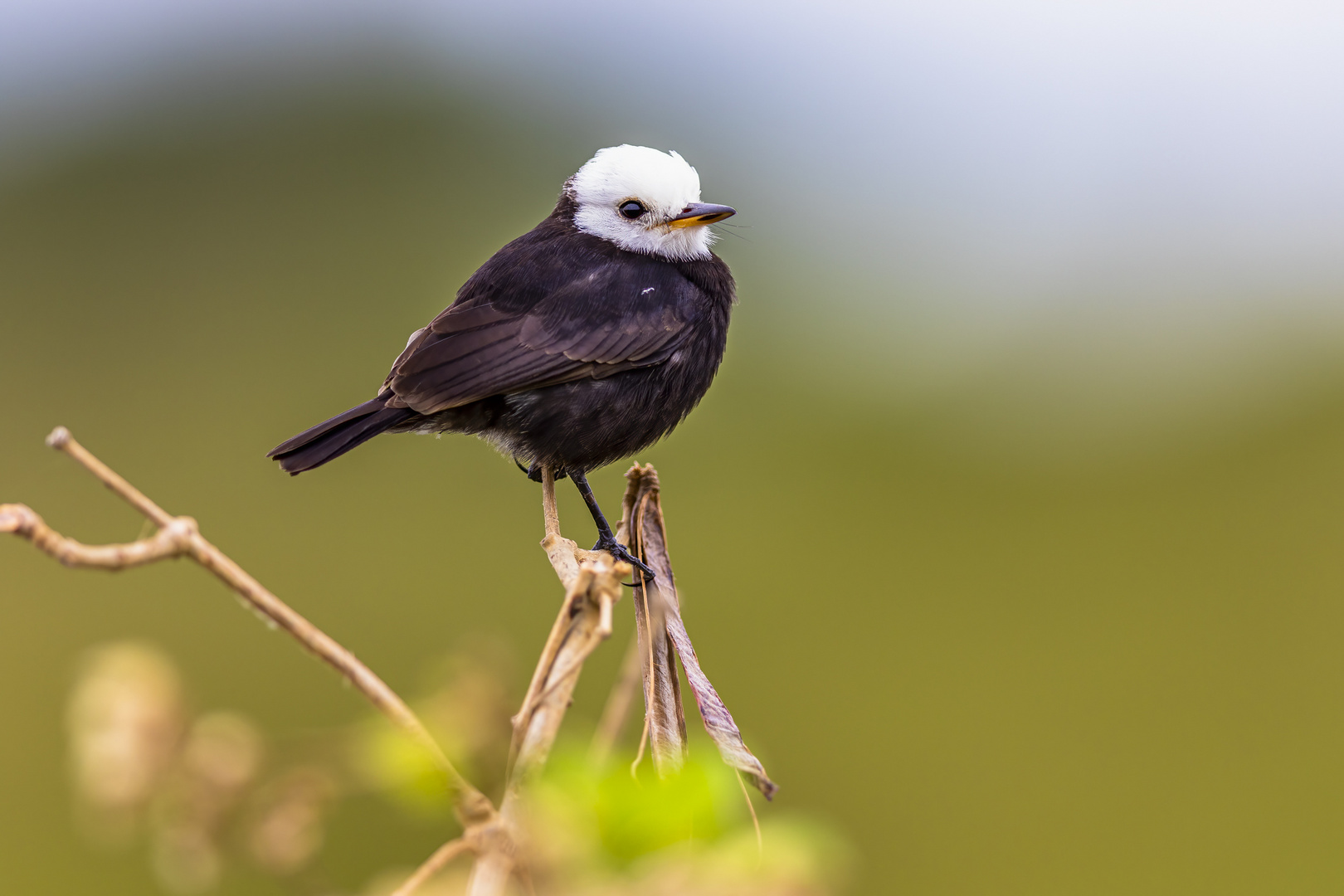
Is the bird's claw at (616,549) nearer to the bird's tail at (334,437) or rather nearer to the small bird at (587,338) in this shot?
the small bird at (587,338)

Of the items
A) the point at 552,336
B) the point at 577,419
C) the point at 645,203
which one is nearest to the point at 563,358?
the point at 552,336

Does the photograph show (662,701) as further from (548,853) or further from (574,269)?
(574,269)

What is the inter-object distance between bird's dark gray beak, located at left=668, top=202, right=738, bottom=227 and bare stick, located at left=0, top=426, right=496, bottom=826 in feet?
10.1

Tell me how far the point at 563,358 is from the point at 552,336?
0.10 metres

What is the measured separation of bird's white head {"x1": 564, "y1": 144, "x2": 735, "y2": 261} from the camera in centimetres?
404

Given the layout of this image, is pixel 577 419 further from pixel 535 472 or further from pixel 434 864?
pixel 434 864

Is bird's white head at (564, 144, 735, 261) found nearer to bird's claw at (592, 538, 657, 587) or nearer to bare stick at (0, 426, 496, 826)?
bird's claw at (592, 538, 657, 587)

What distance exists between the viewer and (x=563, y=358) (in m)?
3.64

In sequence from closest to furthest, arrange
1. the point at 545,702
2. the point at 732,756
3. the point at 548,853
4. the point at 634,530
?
the point at 548,853 < the point at 545,702 < the point at 732,756 < the point at 634,530

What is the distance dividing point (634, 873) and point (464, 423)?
280 centimetres

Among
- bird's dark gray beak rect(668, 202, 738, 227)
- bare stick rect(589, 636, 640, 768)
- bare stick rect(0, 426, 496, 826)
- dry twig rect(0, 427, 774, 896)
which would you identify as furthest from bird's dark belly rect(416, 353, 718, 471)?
bare stick rect(0, 426, 496, 826)

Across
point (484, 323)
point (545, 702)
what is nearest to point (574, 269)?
point (484, 323)

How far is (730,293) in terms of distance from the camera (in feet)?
13.7

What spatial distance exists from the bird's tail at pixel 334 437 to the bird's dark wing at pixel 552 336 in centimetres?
7
